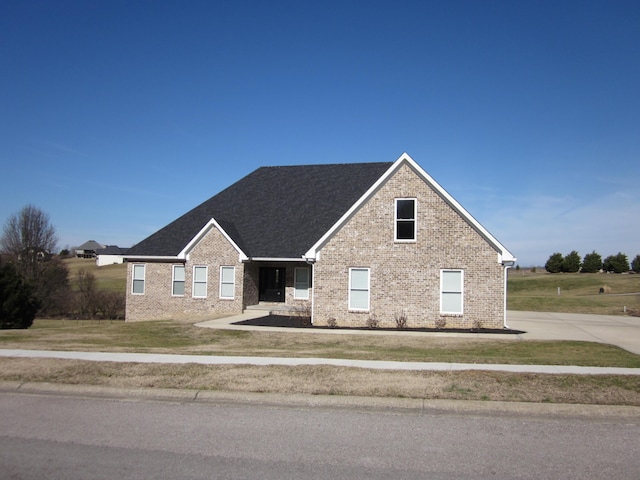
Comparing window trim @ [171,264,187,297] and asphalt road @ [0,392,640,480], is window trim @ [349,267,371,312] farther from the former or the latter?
asphalt road @ [0,392,640,480]

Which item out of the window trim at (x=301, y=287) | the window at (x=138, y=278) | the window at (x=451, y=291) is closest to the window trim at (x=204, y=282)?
the window at (x=138, y=278)

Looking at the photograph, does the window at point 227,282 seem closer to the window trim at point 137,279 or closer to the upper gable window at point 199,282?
the upper gable window at point 199,282

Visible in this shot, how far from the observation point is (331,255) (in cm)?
2189

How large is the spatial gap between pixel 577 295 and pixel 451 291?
101ft

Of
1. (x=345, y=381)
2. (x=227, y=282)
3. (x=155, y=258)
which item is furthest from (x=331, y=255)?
(x=345, y=381)

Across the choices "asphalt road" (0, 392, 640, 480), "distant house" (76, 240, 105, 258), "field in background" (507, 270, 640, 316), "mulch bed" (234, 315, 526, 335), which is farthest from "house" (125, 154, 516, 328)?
"distant house" (76, 240, 105, 258)

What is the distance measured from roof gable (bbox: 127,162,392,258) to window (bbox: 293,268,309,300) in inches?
48.0

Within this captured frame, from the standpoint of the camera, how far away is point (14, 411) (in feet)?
27.1

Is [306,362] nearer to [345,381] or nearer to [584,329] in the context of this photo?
[345,381]

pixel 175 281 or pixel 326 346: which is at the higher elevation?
pixel 175 281

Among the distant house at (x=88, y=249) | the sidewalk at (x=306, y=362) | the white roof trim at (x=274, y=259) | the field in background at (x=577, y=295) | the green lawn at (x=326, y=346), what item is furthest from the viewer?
the distant house at (x=88, y=249)

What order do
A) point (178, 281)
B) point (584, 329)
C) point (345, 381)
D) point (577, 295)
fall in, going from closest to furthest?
point (345, 381) < point (584, 329) < point (178, 281) < point (577, 295)

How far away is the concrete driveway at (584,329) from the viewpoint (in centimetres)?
1754

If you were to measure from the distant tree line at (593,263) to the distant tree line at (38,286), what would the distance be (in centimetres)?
5524
